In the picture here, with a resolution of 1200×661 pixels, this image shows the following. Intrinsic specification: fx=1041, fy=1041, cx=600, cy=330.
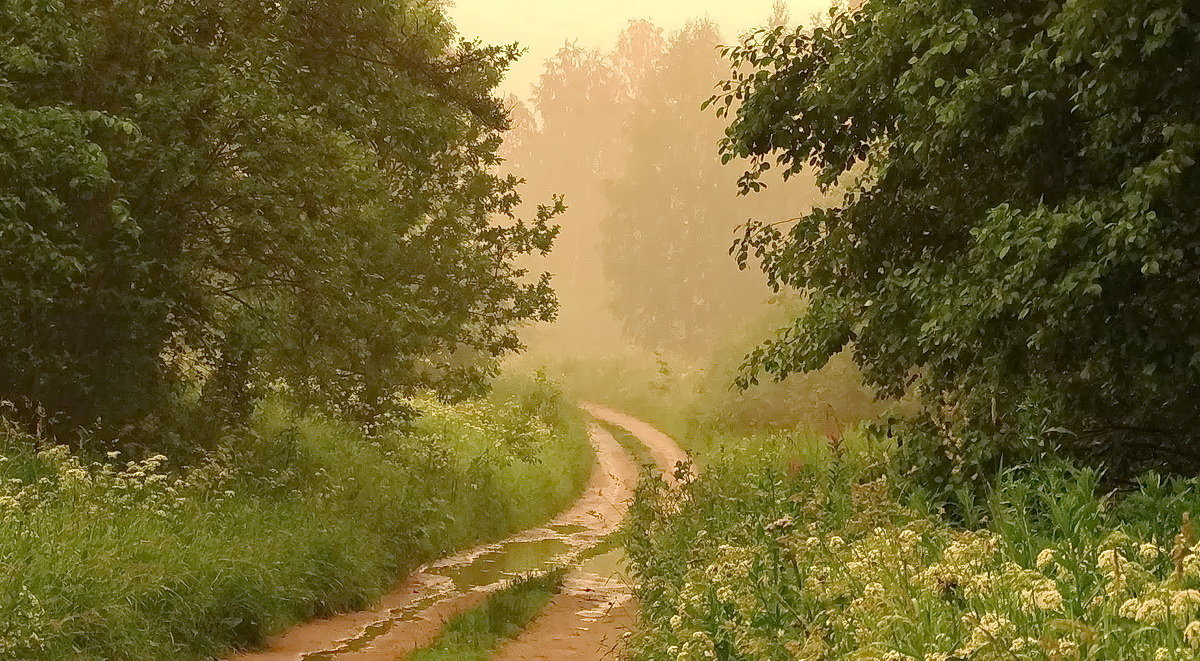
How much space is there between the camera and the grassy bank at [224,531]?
8.55 m

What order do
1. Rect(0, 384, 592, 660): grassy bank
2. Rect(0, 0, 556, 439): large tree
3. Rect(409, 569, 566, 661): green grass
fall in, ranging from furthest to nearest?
1. Rect(0, 0, 556, 439): large tree
2. Rect(409, 569, 566, 661): green grass
3. Rect(0, 384, 592, 660): grassy bank

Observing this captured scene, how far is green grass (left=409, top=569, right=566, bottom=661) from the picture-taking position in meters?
10.5

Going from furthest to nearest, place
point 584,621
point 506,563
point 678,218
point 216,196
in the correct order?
point 678,218
point 506,563
point 216,196
point 584,621

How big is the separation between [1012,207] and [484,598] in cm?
807

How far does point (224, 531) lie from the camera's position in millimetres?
11523

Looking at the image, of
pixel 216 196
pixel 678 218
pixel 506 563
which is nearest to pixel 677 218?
pixel 678 218

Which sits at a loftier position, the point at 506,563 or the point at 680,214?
the point at 680,214

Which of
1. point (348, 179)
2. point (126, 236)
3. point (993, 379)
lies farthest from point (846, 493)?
point (126, 236)

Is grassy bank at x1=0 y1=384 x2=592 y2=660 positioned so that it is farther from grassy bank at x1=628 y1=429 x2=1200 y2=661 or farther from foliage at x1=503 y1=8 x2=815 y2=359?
foliage at x1=503 y1=8 x2=815 y2=359

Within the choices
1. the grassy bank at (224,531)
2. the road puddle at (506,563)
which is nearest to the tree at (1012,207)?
the grassy bank at (224,531)

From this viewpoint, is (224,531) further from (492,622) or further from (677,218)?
(677,218)

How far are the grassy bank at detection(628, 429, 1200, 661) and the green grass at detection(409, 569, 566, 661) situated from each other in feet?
6.55

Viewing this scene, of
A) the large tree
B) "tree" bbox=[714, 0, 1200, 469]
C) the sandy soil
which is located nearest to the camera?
"tree" bbox=[714, 0, 1200, 469]

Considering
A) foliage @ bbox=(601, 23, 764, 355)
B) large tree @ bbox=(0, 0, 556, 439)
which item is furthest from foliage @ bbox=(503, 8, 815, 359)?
large tree @ bbox=(0, 0, 556, 439)
